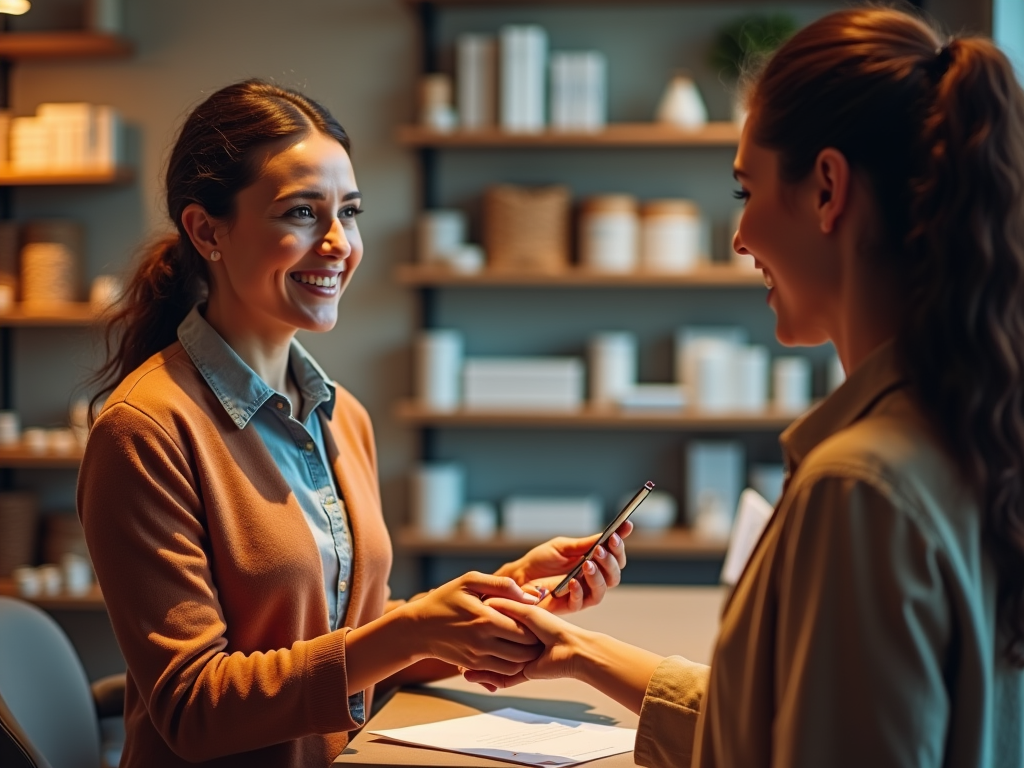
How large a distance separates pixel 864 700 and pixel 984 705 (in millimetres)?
108

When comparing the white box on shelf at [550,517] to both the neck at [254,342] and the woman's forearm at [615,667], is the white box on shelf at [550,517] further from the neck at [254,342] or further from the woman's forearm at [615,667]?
the woman's forearm at [615,667]

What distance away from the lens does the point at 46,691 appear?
1984 millimetres

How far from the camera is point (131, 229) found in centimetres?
421

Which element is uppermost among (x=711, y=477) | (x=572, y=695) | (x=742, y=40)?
→ (x=742, y=40)

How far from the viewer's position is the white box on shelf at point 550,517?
151 inches

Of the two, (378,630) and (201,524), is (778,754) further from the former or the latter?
(201,524)

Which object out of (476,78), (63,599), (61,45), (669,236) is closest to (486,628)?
(669,236)

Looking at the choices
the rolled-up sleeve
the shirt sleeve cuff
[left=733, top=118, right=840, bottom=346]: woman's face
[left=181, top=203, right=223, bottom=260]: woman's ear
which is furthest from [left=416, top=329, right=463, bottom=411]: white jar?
the rolled-up sleeve

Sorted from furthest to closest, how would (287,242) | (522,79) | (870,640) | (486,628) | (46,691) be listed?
(522,79) → (46,691) → (287,242) → (486,628) → (870,640)

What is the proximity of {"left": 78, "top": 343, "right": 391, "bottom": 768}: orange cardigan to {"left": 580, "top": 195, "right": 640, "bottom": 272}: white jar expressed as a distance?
2.46 meters

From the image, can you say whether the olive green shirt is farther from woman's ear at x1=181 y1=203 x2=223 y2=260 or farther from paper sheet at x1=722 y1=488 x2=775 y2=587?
paper sheet at x1=722 y1=488 x2=775 y2=587

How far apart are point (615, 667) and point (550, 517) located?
2546 mm

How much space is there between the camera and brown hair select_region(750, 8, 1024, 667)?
892 millimetres

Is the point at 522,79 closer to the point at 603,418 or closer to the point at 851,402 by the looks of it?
the point at 603,418
